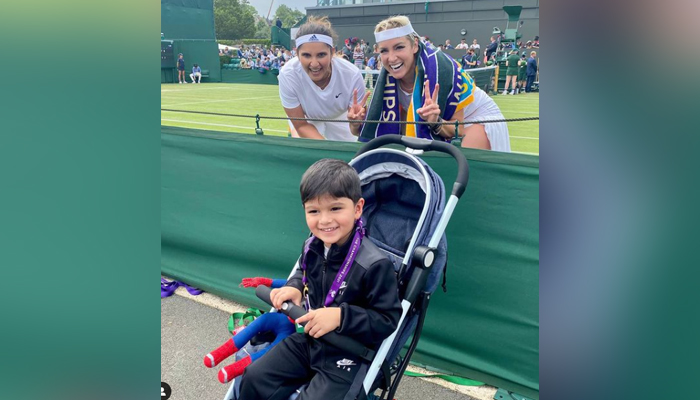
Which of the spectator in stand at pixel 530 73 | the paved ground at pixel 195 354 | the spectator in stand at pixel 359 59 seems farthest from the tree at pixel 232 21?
the paved ground at pixel 195 354

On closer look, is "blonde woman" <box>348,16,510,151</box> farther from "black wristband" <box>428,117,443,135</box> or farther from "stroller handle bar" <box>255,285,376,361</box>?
"stroller handle bar" <box>255,285,376,361</box>

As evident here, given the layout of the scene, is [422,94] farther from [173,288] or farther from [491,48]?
[491,48]

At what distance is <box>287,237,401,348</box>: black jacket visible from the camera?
91.6 inches

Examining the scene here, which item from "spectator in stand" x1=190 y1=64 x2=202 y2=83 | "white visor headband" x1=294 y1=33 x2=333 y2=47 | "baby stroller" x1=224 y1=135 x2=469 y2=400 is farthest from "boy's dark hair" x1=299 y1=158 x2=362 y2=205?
"spectator in stand" x1=190 y1=64 x2=202 y2=83

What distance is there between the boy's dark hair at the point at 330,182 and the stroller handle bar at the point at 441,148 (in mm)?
509

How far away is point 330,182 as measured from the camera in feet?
8.00

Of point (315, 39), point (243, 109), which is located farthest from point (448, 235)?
point (243, 109)

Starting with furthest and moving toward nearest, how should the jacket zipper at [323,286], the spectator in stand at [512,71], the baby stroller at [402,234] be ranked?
1. the spectator in stand at [512,71]
2. the jacket zipper at [323,286]
3. the baby stroller at [402,234]

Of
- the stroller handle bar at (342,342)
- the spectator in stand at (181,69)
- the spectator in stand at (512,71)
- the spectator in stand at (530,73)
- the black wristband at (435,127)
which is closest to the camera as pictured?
the stroller handle bar at (342,342)

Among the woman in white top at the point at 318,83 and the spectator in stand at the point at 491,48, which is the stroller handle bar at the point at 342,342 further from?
the spectator in stand at the point at 491,48

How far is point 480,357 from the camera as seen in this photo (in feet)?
11.2

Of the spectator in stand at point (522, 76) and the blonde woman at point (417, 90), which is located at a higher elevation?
the spectator in stand at point (522, 76)

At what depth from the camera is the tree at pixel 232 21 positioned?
94.2m
